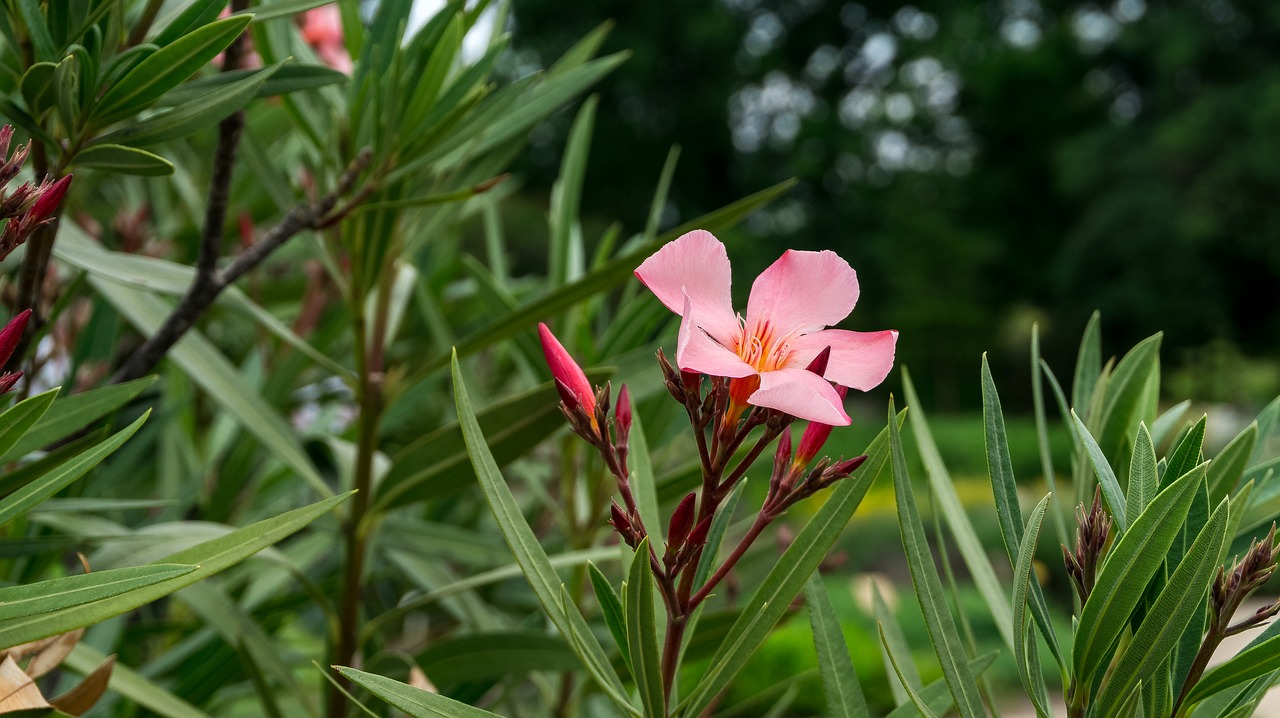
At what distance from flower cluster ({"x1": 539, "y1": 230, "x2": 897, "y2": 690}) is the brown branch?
26cm

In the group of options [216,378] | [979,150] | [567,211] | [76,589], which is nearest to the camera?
[76,589]

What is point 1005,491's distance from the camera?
0.42 meters

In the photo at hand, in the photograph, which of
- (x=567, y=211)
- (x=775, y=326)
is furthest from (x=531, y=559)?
(x=567, y=211)

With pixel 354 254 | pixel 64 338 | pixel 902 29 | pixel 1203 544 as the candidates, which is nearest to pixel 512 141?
pixel 354 254

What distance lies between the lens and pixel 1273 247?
1564 cm

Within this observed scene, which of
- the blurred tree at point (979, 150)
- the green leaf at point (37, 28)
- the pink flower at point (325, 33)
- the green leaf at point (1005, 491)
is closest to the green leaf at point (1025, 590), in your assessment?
the green leaf at point (1005, 491)

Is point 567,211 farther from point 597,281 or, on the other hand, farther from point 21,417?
point 21,417

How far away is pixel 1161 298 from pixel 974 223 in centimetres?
439

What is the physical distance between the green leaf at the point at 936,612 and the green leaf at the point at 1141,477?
0.08m

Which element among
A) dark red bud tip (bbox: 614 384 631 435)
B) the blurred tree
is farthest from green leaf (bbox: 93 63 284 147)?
the blurred tree

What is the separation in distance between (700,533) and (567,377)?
9 cm

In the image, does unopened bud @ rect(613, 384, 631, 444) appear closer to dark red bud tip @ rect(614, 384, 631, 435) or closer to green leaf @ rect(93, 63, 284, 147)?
dark red bud tip @ rect(614, 384, 631, 435)

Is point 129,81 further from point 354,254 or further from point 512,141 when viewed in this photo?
point 512,141

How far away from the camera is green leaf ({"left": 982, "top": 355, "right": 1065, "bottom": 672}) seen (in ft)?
1.31
